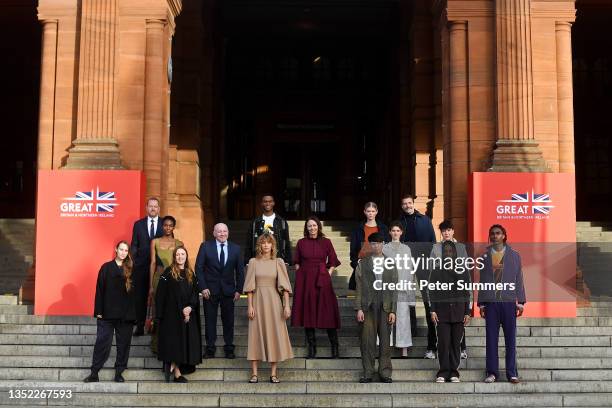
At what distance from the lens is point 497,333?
955 centimetres

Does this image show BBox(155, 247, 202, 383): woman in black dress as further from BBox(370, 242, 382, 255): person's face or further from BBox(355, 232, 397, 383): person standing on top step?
BBox(370, 242, 382, 255): person's face

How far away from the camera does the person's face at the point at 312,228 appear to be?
1028cm

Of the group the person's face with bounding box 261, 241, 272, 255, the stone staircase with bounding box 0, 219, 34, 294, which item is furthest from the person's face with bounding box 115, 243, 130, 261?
the stone staircase with bounding box 0, 219, 34, 294

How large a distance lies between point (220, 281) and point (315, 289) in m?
1.26

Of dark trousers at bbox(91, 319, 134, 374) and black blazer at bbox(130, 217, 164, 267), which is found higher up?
black blazer at bbox(130, 217, 164, 267)

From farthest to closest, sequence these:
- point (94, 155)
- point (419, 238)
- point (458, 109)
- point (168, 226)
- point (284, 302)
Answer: point (458, 109)
point (94, 155)
point (419, 238)
point (168, 226)
point (284, 302)

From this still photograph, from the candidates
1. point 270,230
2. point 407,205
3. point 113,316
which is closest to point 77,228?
point 113,316

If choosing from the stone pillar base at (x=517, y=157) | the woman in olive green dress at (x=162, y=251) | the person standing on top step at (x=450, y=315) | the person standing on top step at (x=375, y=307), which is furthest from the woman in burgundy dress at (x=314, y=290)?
the stone pillar base at (x=517, y=157)

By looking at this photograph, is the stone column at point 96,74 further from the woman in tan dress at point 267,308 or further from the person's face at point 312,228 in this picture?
the woman in tan dress at point 267,308

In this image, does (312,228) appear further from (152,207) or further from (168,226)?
(152,207)

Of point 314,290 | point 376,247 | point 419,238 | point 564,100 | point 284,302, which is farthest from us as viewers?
point 564,100

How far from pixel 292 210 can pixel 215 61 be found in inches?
272

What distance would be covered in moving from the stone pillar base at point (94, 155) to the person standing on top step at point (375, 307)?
206 inches

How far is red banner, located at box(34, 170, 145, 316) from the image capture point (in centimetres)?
1186
